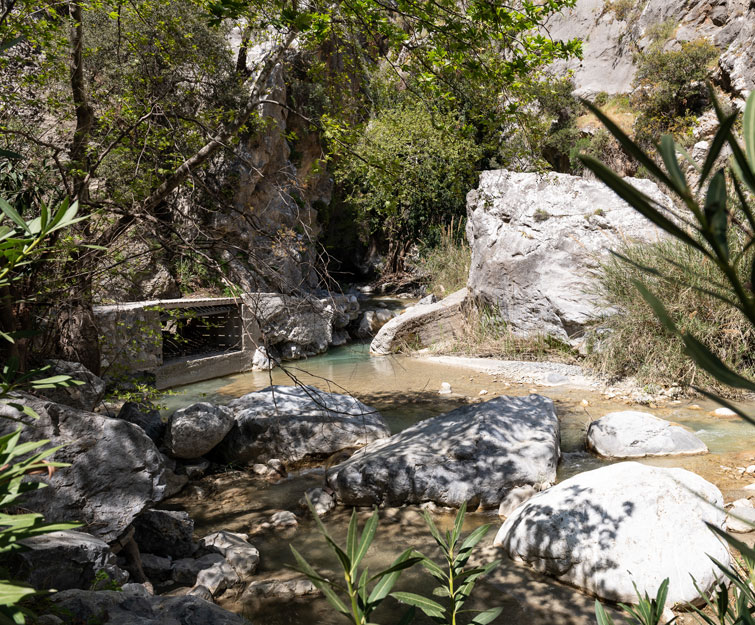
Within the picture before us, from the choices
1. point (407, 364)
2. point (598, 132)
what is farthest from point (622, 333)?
point (598, 132)

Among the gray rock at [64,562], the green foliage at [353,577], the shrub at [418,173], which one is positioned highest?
the shrub at [418,173]

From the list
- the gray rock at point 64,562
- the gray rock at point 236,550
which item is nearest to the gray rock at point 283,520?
the gray rock at point 236,550

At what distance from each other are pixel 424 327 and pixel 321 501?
19.2 feet

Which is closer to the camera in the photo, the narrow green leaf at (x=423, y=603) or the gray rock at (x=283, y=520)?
the narrow green leaf at (x=423, y=603)

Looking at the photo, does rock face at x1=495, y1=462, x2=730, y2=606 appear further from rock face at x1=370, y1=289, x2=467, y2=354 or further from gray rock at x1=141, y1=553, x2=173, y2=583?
rock face at x1=370, y1=289, x2=467, y2=354

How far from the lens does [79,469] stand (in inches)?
112

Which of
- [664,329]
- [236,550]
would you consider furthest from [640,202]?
[664,329]

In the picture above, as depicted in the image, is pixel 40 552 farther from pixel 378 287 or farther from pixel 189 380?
pixel 378 287

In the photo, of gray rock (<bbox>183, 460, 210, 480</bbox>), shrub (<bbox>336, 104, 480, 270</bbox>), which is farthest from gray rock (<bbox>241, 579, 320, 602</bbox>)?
shrub (<bbox>336, 104, 480, 270</bbox>)

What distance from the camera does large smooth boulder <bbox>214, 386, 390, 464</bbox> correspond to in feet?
16.4

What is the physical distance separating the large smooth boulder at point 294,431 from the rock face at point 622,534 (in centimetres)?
211

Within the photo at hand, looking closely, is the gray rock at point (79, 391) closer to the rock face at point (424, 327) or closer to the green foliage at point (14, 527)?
the green foliage at point (14, 527)

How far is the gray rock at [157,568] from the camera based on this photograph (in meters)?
3.02

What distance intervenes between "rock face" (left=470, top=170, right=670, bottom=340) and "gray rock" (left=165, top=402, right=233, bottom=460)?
471 cm
